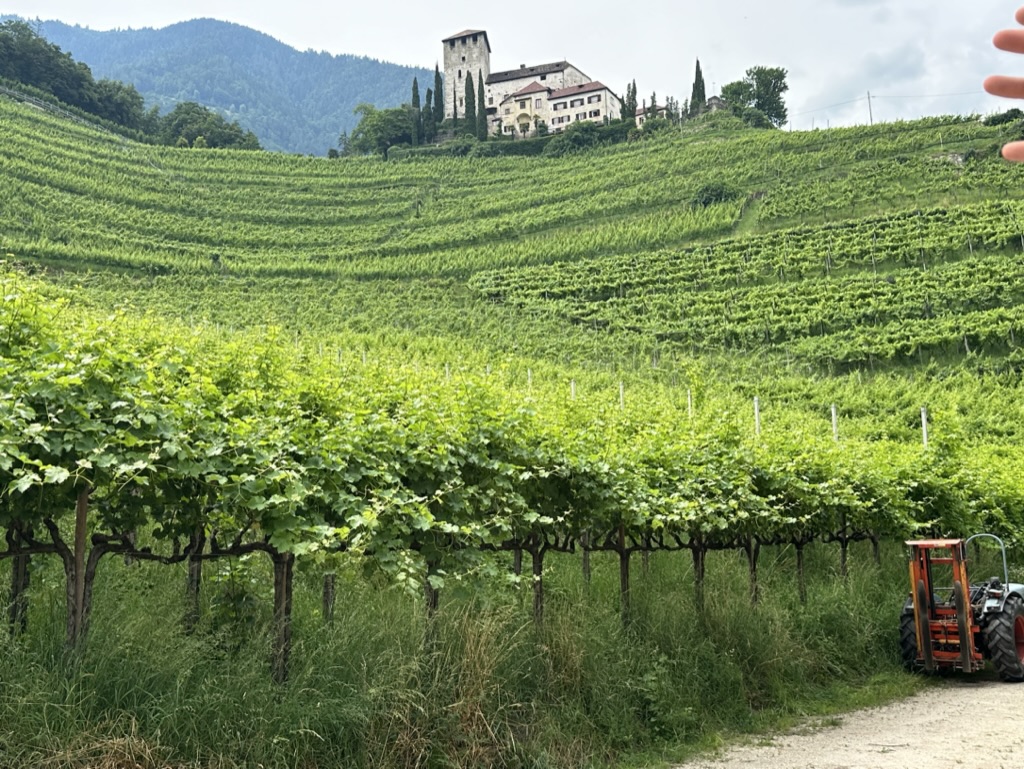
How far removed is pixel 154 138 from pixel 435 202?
122ft

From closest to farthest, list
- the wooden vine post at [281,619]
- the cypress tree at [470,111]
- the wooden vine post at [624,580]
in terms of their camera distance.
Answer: the wooden vine post at [281,619]
the wooden vine post at [624,580]
the cypress tree at [470,111]

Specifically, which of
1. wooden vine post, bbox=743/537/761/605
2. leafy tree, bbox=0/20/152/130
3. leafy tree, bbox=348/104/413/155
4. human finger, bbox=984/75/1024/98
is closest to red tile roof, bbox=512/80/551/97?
leafy tree, bbox=348/104/413/155

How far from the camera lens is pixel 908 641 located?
34.4 ft

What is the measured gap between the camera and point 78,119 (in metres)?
91.1

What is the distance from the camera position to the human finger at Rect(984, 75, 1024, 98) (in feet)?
5.43

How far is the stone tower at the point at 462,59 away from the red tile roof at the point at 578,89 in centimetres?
1379

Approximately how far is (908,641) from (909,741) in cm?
326

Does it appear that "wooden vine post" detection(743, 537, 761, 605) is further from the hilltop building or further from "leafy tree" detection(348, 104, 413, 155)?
the hilltop building

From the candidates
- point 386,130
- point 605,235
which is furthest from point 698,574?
point 386,130

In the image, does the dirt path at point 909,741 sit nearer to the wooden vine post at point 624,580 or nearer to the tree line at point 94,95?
the wooden vine post at point 624,580

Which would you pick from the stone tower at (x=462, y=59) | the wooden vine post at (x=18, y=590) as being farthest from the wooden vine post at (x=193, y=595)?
the stone tower at (x=462, y=59)

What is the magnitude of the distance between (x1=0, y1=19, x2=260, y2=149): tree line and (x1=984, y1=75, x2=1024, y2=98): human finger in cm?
10258

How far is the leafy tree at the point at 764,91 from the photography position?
11469 centimetres

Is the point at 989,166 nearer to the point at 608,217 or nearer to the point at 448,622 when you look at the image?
the point at 608,217
